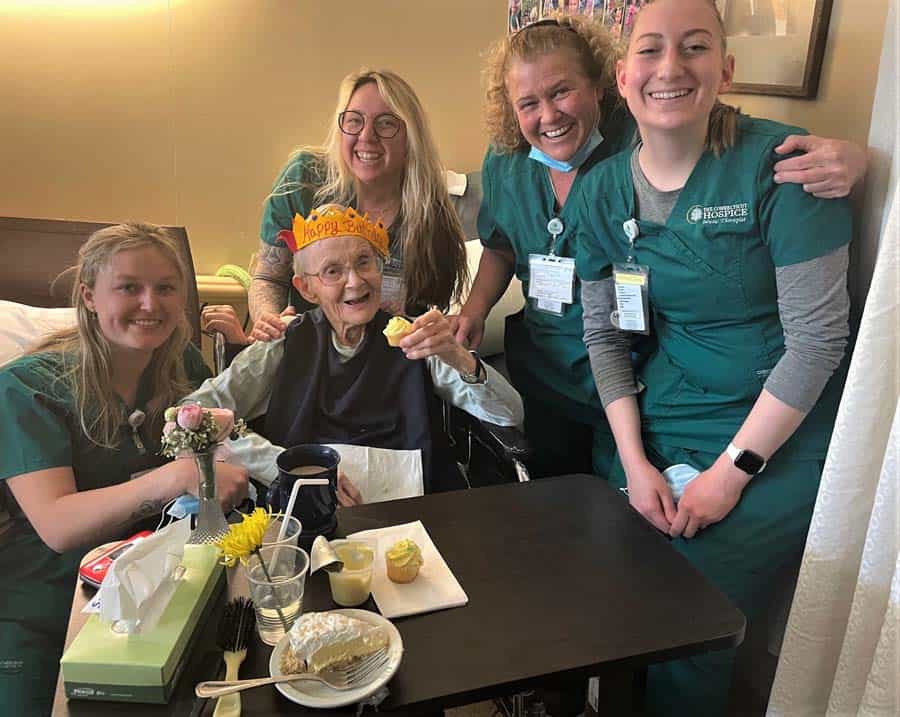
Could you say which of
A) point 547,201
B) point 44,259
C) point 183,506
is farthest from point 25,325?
point 547,201

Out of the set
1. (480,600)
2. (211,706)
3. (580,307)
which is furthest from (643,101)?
(211,706)

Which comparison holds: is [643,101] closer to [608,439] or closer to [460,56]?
[460,56]

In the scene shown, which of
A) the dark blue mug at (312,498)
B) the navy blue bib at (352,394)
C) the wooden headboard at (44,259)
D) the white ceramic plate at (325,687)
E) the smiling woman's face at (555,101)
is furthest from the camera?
→ the smiling woman's face at (555,101)

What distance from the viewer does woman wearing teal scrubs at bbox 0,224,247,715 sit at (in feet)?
4.74

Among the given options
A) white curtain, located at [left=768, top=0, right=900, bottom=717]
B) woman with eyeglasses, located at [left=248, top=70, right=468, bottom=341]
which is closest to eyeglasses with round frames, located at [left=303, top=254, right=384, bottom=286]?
woman with eyeglasses, located at [left=248, top=70, right=468, bottom=341]

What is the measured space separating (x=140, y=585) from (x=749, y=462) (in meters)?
1.15

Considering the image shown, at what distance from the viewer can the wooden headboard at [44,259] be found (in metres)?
1.51

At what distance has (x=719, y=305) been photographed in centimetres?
158

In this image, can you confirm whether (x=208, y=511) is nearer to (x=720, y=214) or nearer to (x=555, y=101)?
(x=720, y=214)

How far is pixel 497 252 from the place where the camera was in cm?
212

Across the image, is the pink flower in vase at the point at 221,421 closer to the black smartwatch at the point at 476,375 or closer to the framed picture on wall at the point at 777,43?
the black smartwatch at the point at 476,375

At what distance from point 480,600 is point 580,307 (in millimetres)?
975

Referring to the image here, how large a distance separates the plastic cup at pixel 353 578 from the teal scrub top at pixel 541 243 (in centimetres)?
98

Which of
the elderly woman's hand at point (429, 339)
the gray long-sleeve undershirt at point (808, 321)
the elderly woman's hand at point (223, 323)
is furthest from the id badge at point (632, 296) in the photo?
the elderly woman's hand at point (223, 323)
